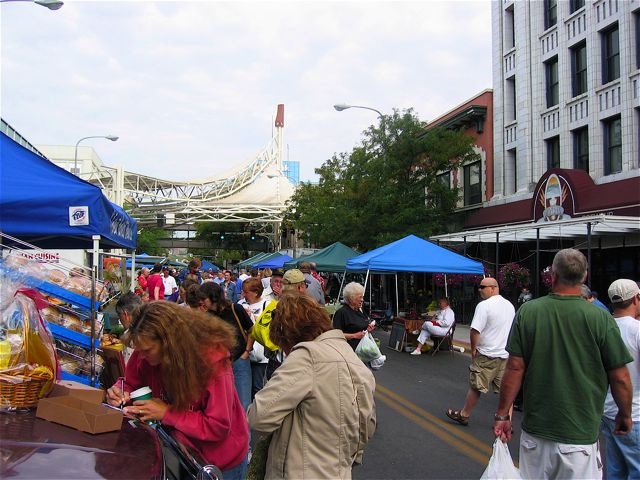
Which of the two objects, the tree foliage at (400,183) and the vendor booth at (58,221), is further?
the tree foliage at (400,183)

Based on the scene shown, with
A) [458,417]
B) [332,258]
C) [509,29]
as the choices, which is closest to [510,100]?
[509,29]

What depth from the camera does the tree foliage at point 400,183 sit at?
21.0 m

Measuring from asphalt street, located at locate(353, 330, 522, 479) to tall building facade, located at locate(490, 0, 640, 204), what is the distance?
1012 centimetres

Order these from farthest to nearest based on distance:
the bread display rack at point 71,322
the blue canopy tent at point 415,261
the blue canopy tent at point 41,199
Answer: the blue canopy tent at point 415,261 < the blue canopy tent at point 41,199 < the bread display rack at point 71,322

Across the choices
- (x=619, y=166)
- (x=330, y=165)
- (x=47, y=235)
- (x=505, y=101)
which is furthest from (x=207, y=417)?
(x=330, y=165)

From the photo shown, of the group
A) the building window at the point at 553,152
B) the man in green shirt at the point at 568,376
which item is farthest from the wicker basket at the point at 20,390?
the building window at the point at 553,152

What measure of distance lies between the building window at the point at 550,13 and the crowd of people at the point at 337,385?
18.5 m

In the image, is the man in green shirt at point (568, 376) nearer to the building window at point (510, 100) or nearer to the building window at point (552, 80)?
the building window at point (552, 80)

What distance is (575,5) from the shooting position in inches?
731

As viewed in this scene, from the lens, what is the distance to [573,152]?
1844 cm

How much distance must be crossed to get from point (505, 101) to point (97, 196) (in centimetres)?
1968

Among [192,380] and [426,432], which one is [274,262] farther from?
[192,380]

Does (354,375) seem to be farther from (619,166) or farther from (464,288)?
(464,288)

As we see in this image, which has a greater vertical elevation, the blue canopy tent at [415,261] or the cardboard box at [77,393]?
the blue canopy tent at [415,261]
